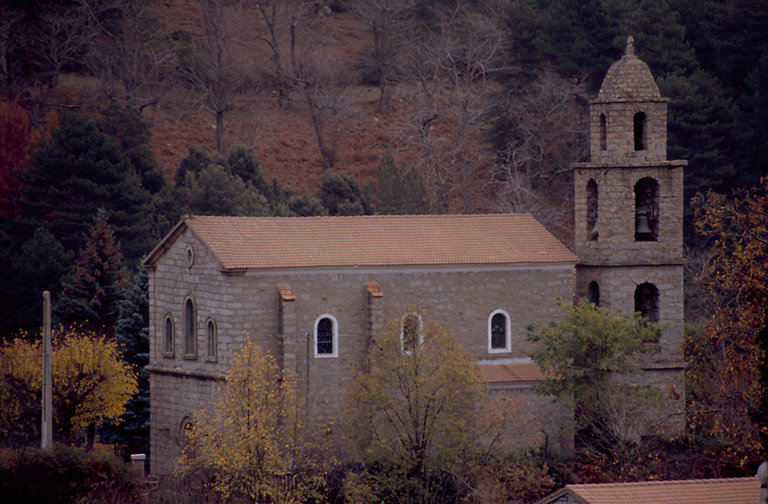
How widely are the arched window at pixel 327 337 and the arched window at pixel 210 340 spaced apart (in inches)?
133

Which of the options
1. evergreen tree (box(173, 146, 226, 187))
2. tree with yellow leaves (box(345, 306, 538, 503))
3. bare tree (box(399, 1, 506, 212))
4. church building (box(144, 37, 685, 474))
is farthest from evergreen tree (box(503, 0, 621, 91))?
tree with yellow leaves (box(345, 306, 538, 503))

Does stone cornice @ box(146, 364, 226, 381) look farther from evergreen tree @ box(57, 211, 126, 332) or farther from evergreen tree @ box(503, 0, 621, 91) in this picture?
evergreen tree @ box(503, 0, 621, 91)

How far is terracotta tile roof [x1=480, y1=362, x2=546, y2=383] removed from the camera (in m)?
42.2

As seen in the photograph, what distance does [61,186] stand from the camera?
64.2 m

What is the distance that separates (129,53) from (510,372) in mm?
46894

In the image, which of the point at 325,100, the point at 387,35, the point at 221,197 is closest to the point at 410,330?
the point at 221,197

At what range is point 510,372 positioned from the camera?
42.8 meters

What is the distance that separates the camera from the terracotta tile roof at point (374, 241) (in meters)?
41.3

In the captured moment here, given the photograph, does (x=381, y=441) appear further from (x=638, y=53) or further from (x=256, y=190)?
(x=638, y=53)

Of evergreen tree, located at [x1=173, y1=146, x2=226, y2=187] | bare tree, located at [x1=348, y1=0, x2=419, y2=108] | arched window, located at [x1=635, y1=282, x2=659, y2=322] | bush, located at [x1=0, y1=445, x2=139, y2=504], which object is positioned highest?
bare tree, located at [x1=348, y1=0, x2=419, y2=108]

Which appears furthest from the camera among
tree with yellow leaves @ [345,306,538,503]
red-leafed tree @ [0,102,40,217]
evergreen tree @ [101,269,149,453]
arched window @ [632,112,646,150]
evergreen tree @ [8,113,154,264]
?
red-leafed tree @ [0,102,40,217]

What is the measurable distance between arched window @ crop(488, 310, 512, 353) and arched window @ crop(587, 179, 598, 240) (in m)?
4.25

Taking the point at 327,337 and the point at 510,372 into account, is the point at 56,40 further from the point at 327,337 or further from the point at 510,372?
the point at 510,372

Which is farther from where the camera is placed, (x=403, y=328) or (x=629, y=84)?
(x=629, y=84)
